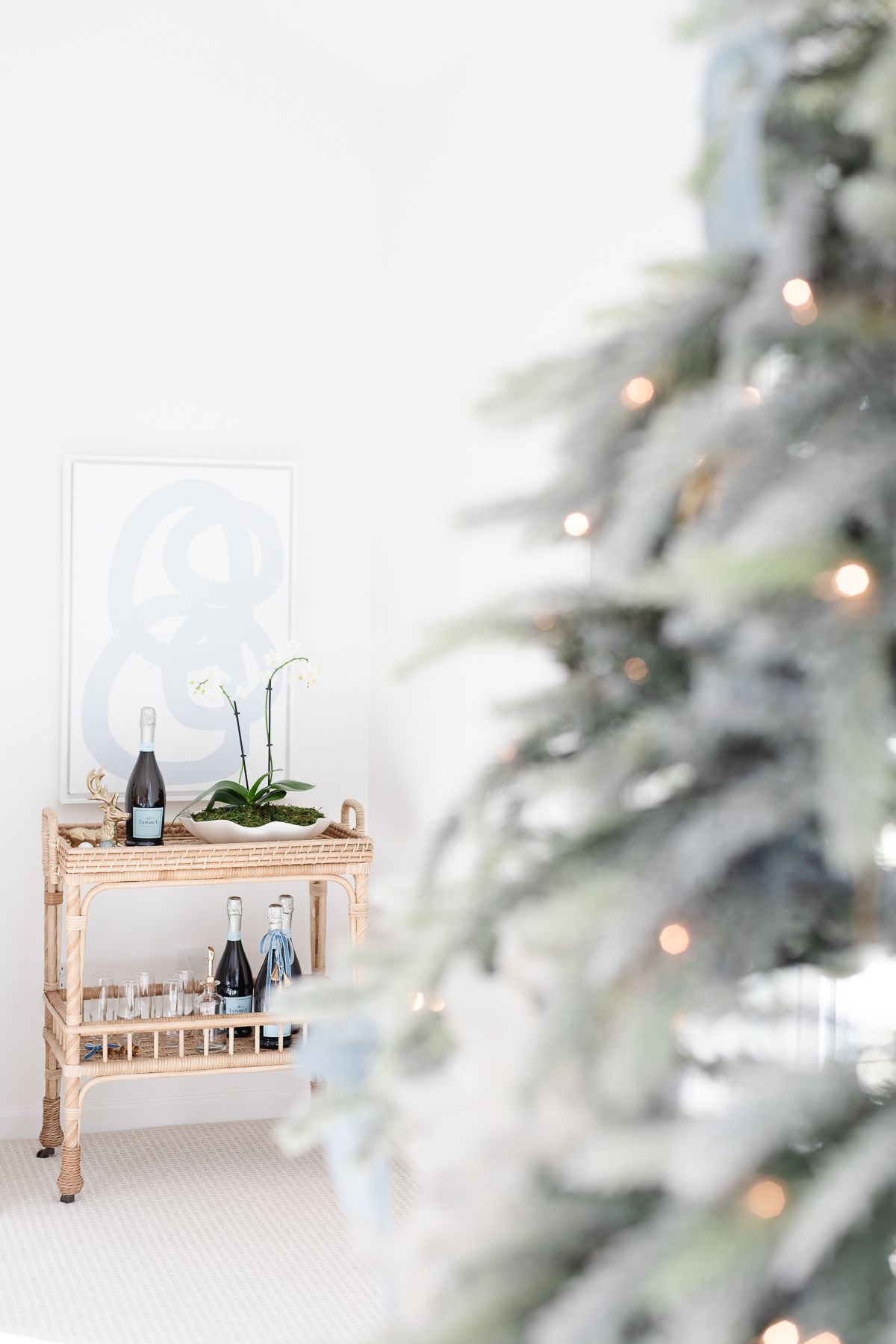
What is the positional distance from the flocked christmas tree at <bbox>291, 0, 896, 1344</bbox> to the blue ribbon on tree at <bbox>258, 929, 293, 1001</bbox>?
2.33 m

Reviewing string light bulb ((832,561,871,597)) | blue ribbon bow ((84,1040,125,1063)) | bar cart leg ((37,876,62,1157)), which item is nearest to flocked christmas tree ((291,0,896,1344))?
string light bulb ((832,561,871,597))

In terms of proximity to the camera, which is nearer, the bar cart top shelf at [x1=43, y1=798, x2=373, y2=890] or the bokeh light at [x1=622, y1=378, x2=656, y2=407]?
the bokeh light at [x1=622, y1=378, x2=656, y2=407]

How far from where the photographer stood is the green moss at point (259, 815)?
3305 mm

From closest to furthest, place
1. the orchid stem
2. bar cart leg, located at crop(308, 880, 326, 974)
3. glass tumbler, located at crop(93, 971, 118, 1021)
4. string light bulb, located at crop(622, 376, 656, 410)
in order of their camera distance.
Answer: string light bulb, located at crop(622, 376, 656, 410) → glass tumbler, located at crop(93, 971, 118, 1021) → the orchid stem → bar cart leg, located at crop(308, 880, 326, 974)

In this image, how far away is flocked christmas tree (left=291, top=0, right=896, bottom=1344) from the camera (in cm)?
78

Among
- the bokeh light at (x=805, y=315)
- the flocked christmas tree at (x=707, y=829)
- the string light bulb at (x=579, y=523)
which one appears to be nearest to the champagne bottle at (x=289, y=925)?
the flocked christmas tree at (x=707, y=829)

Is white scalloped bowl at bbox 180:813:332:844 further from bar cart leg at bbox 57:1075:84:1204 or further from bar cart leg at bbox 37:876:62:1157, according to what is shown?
bar cart leg at bbox 57:1075:84:1204

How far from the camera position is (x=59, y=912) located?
3.56m

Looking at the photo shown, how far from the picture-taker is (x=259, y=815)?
11.0 ft

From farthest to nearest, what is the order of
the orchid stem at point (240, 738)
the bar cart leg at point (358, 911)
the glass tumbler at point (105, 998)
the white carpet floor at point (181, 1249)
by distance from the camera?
the orchid stem at point (240, 738)
the bar cart leg at point (358, 911)
the glass tumbler at point (105, 998)
the white carpet floor at point (181, 1249)

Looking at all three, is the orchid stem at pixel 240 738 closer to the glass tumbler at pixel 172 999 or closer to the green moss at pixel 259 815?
the green moss at pixel 259 815

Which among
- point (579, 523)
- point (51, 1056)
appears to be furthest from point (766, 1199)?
point (51, 1056)

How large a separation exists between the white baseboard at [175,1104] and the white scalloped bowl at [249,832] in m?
0.70

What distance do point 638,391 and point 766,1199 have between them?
519 millimetres
